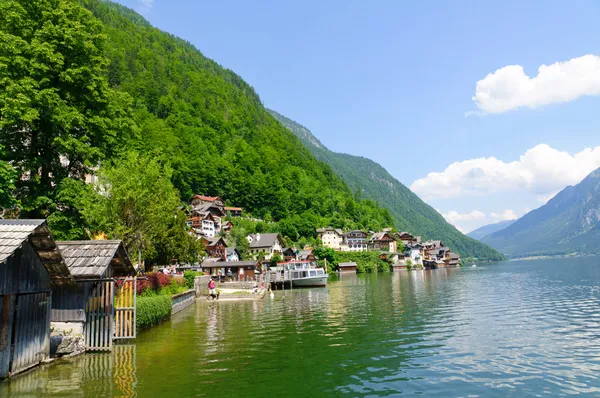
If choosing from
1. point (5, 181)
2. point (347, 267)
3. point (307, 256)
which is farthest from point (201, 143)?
point (5, 181)

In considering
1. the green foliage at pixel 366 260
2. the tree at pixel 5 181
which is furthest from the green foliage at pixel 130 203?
the green foliage at pixel 366 260

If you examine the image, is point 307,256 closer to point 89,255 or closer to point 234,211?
point 234,211

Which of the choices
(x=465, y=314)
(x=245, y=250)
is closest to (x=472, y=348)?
(x=465, y=314)

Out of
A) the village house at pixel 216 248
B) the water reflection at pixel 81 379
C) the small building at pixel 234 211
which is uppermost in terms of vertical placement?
the small building at pixel 234 211

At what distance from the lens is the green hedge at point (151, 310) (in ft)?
85.8

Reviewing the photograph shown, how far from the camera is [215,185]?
536 feet

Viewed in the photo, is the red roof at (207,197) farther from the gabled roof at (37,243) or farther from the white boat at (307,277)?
the gabled roof at (37,243)

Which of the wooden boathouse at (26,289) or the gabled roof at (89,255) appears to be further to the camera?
the gabled roof at (89,255)

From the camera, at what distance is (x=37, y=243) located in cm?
1523

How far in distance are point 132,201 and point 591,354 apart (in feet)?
93.3

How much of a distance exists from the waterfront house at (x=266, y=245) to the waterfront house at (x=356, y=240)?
55.4 metres

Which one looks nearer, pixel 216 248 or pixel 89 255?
pixel 89 255

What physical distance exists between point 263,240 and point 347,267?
113 feet

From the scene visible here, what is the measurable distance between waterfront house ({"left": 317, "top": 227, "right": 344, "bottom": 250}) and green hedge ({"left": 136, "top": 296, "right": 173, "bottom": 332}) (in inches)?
5444
